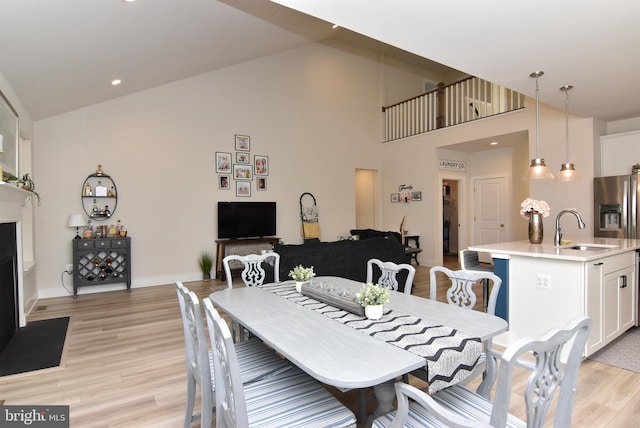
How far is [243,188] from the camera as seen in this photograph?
23.0ft

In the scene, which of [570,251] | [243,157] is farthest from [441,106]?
[570,251]

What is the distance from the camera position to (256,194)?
23.6 feet

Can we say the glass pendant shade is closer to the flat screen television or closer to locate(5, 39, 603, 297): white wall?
locate(5, 39, 603, 297): white wall

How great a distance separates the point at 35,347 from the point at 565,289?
471cm

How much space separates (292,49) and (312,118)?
150 cm

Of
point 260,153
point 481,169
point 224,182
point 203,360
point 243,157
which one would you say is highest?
point 260,153

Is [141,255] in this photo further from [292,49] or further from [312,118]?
[292,49]

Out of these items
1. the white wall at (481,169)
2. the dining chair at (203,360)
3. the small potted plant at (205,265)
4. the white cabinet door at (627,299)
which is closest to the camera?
the dining chair at (203,360)

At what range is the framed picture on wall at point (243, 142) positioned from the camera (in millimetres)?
6957

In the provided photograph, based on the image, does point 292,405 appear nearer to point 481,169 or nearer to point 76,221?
point 76,221

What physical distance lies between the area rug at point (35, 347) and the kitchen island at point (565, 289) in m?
3.99

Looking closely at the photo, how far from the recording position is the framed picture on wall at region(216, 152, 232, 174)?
6.74 meters

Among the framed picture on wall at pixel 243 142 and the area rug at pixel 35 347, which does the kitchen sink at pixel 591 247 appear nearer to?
the area rug at pixel 35 347

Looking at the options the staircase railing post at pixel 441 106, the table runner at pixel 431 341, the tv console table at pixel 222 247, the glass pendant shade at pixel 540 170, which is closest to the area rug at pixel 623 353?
the glass pendant shade at pixel 540 170
